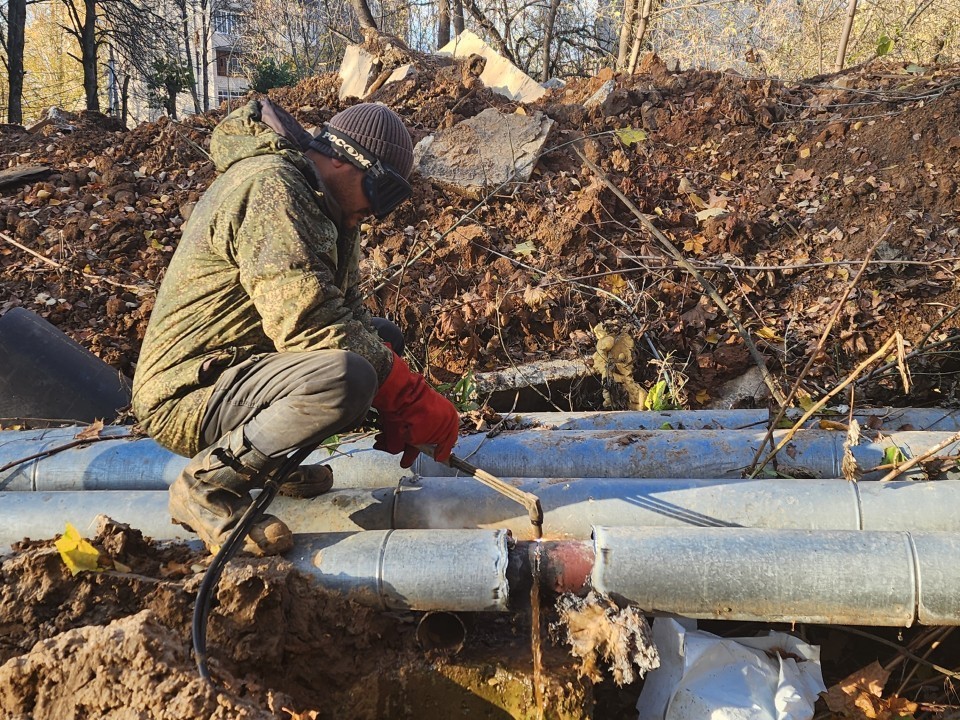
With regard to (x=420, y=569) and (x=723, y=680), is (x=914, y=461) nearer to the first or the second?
(x=723, y=680)

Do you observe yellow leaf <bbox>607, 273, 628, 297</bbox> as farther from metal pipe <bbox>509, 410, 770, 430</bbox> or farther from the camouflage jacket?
the camouflage jacket

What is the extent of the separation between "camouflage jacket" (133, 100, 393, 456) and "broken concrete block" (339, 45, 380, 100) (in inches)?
282

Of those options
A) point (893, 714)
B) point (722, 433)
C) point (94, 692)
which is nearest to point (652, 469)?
point (722, 433)

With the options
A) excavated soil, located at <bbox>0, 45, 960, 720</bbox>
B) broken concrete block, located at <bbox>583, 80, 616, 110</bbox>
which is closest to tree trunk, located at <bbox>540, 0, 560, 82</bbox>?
excavated soil, located at <bbox>0, 45, 960, 720</bbox>

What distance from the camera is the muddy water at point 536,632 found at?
2.31 meters

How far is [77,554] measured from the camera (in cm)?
241

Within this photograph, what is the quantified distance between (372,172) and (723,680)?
218 cm

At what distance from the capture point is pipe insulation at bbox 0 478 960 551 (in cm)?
278

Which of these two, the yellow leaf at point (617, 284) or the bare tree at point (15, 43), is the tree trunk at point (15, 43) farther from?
the yellow leaf at point (617, 284)

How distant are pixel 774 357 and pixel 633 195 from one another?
2210 millimetres

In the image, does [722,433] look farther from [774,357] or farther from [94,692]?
[94,692]

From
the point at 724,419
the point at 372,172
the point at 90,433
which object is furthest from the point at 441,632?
the point at 90,433

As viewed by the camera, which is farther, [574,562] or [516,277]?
[516,277]

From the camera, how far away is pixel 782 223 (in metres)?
6.50
